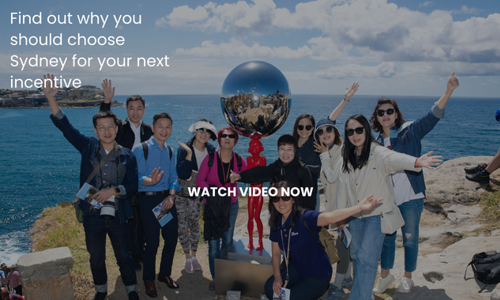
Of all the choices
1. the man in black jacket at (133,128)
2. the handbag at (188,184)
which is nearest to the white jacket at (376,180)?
the handbag at (188,184)

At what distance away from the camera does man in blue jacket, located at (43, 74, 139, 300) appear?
4027 millimetres

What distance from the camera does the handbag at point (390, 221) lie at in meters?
3.55

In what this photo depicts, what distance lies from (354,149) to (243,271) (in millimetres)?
2468

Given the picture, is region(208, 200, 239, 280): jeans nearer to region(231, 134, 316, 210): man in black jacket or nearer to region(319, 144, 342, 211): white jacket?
region(231, 134, 316, 210): man in black jacket

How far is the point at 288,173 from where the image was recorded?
4.35 m

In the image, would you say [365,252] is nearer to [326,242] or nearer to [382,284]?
[326,242]

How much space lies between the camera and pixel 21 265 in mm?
4184

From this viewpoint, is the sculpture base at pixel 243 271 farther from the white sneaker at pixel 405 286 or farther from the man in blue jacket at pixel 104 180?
the white sneaker at pixel 405 286

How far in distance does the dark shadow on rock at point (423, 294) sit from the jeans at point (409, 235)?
279 mm

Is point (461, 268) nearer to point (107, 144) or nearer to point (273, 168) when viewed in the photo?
point (273, 168)

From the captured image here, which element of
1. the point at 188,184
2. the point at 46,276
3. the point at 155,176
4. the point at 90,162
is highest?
the point at 90,162

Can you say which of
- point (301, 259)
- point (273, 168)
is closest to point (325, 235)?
point (301, 259)

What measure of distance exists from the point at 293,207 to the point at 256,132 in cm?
129

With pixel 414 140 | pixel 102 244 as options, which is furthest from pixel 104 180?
pixel 414 140
